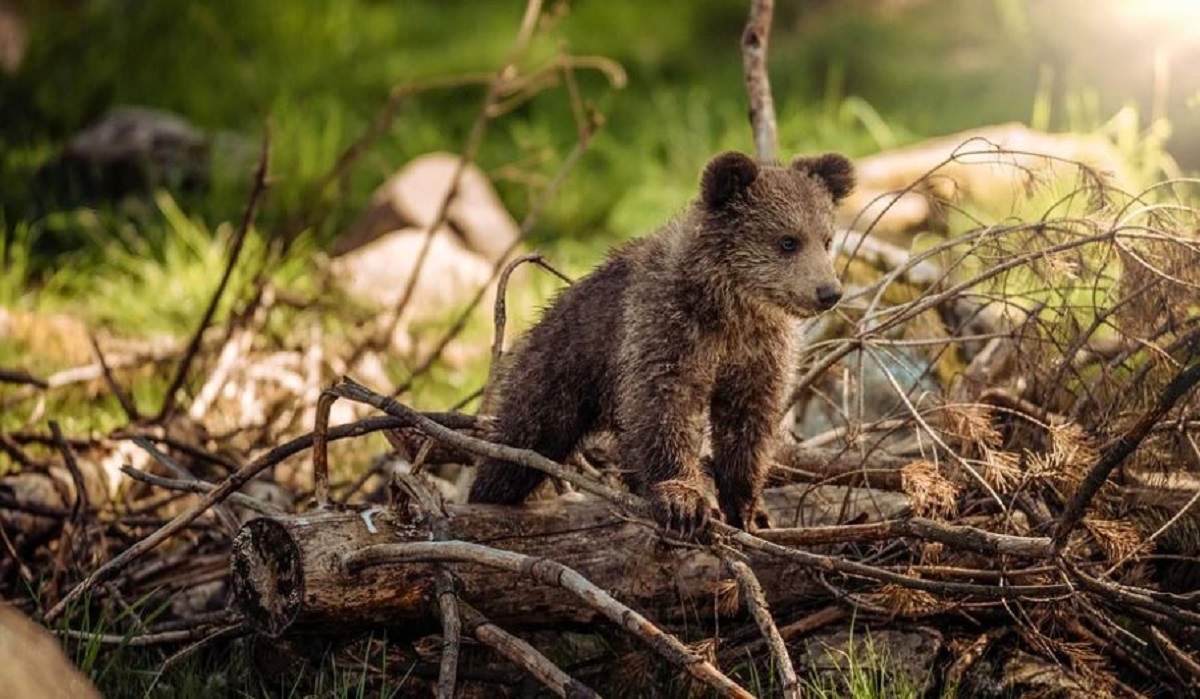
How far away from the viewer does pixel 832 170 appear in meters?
4.30

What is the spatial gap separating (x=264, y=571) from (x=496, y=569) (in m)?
0.54

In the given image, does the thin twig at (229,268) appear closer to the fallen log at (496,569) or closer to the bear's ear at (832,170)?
the fallen log at (496,569)

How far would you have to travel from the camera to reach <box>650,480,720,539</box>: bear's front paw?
3.64 m

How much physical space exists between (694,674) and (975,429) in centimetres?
114

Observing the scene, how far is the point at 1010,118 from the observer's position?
395 inches

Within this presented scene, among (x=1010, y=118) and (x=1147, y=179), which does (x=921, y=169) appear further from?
(x=1010, y=118)

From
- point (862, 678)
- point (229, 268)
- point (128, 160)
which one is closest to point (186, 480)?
point (229, 268)

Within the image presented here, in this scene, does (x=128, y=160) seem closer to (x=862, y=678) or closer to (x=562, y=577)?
(x=562, y=577)

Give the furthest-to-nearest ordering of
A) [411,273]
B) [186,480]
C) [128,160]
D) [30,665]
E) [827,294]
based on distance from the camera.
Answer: [128,160] < [411,273] < [186,480] < [827,294] < [30,665]

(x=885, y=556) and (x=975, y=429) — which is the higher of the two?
(x=975, y=429)

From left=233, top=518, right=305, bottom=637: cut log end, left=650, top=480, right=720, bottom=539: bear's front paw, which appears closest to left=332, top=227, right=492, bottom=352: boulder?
left=233, top=518, right=305, bottom=637: cut log end

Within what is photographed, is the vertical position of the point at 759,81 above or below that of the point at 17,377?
above

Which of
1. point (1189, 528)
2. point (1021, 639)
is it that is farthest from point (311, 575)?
point (1189, 528)

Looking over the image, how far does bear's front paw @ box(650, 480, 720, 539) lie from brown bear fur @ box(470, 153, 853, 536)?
0.16 m
